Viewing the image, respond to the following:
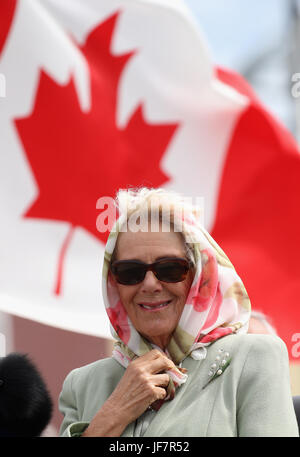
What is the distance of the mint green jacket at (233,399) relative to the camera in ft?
6.38

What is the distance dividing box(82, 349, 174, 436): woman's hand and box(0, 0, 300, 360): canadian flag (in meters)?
1.94

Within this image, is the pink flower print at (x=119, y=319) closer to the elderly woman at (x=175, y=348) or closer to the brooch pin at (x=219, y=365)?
the elderly woman at (x=175, y=348)

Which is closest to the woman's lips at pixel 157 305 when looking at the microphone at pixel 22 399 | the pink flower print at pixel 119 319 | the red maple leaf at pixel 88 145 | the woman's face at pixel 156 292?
the woman's face at pixel 156 292

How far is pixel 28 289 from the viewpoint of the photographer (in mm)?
4148

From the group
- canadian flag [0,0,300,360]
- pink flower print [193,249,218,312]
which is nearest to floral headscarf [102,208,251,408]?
pink flower print [193,249,218,312]

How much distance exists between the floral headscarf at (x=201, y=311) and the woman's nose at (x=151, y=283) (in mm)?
92

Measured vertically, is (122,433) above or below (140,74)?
below

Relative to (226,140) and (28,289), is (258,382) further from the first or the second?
(226,140)

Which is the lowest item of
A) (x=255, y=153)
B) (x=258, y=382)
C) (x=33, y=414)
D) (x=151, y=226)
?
(x=33, y=414)

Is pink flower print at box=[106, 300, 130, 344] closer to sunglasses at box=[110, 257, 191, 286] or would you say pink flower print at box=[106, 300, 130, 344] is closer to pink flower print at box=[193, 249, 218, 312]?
sunglasses at box=[110, 257, 191, 286]

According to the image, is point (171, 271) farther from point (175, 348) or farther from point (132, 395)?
point (132, 395)

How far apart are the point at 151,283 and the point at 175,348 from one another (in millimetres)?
196

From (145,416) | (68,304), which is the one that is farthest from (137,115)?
(145,416)
